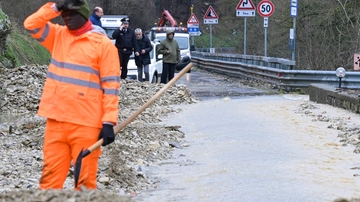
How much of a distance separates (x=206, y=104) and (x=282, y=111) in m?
2.24

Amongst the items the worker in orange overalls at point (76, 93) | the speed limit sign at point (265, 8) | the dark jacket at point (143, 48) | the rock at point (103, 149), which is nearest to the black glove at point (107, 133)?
the worker in orange overalls at point (76, 93)

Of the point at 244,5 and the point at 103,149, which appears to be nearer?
the point at 103,149

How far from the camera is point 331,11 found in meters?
31.0

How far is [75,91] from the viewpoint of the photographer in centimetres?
594

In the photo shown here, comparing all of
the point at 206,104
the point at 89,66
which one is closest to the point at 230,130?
the point at 206,104

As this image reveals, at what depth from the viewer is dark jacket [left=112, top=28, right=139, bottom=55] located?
1992cm

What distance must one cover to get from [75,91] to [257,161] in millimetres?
4231

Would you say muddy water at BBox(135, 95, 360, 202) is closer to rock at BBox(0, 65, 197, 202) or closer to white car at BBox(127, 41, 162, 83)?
rock at BBox(0, 65, 197, 202)

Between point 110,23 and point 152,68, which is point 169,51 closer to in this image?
point 152,68

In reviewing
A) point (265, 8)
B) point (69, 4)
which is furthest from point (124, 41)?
point (69, 4)

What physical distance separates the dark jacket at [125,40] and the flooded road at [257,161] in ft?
15.8

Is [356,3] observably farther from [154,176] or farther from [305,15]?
[154,176]

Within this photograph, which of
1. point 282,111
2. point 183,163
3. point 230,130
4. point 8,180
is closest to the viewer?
point 8,180

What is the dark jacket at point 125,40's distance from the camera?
19922mm
